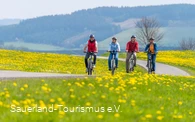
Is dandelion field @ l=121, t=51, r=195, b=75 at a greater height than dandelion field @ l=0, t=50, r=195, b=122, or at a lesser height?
lesser

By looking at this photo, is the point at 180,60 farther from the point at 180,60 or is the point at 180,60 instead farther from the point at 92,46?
the point at 92,46

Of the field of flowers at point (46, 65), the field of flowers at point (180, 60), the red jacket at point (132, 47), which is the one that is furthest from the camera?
the field of flowers at point (180, 60)

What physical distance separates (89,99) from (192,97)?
5.06 m

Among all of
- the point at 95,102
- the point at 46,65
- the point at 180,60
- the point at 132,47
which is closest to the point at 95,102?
the point at 95,102

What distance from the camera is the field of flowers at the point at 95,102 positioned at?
353 inches

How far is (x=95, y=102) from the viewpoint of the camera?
35.2 feet

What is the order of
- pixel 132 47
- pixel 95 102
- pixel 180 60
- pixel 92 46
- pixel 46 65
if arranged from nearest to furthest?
pixel 95 102, pixel 92 46, pixel 132 47, pixel 46 65, pixel 180 60

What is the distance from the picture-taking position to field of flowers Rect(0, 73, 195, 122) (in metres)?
8.98

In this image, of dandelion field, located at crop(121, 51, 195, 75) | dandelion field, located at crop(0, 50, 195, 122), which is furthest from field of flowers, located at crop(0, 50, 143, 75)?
dandelion field, located at crop(0, 50, 195, 122)

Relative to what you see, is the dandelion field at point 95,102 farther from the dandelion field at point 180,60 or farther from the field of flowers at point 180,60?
the field of flowers at point 180,60

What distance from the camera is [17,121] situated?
331 inches

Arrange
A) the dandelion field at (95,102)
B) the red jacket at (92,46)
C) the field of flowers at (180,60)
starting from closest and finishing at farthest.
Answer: the dandelion field at (95,102), the red jacket at (92,46), the field of flowers at (180,60)

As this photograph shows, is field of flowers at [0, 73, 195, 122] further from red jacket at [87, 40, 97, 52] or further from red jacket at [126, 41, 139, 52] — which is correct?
→ red jacket at [126, 41, 139, 52]

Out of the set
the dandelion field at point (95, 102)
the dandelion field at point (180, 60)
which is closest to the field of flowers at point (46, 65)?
the dandelion field at point (180, 60)
